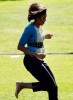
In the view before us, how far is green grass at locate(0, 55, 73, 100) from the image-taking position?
9795 millimetres

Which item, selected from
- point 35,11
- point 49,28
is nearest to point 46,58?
point 35,11

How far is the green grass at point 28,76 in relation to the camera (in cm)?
980

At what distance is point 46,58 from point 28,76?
323 cm

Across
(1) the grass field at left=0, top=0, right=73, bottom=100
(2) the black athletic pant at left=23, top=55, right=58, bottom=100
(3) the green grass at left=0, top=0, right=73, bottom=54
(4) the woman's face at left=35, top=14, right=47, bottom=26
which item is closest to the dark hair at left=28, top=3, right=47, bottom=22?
(4) the woman's face at left=35, top=14, right=47, bottom=26

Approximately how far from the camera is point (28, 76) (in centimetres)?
1210

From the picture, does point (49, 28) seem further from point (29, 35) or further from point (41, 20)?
point (29, 35)

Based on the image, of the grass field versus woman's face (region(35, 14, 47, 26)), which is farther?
the grass field

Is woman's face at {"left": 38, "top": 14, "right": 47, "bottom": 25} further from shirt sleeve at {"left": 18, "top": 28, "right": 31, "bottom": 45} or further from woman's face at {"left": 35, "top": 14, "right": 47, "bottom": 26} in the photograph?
shirt sleeve at {"left": 18, "top": 28, "right": 31, "bottom": 45}

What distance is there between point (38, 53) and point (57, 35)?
1526 cm

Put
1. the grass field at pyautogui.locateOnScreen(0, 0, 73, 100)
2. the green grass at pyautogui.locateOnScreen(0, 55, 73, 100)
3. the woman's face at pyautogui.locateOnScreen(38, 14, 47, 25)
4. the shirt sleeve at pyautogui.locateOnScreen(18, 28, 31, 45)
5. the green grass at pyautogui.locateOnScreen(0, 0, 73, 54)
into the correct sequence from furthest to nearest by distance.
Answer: the green grass at pyautogui.locateOnScreen(0, 0, 73, 54) < the grass field at pyautogui.locateOnScreen(0, 0, 73, 100) < the green grass at pyautogui.locateOnScreen(0, 55, 73, 100) < the woman's face at pyautogui.locateOnScreen(38, 14, 47, 25) < the shirt sleeve at pyautogui.locateOnScreen(18, 28, 31, 45)

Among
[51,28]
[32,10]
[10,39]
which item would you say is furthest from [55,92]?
[51,28]

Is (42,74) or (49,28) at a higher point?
(42,74)

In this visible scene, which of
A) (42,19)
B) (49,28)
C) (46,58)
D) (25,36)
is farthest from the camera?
(49,28)

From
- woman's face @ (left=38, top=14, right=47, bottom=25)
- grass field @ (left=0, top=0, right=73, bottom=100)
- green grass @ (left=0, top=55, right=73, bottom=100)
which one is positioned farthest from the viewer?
grass field @ (left=0, top=0, right=73, bottom=100)
